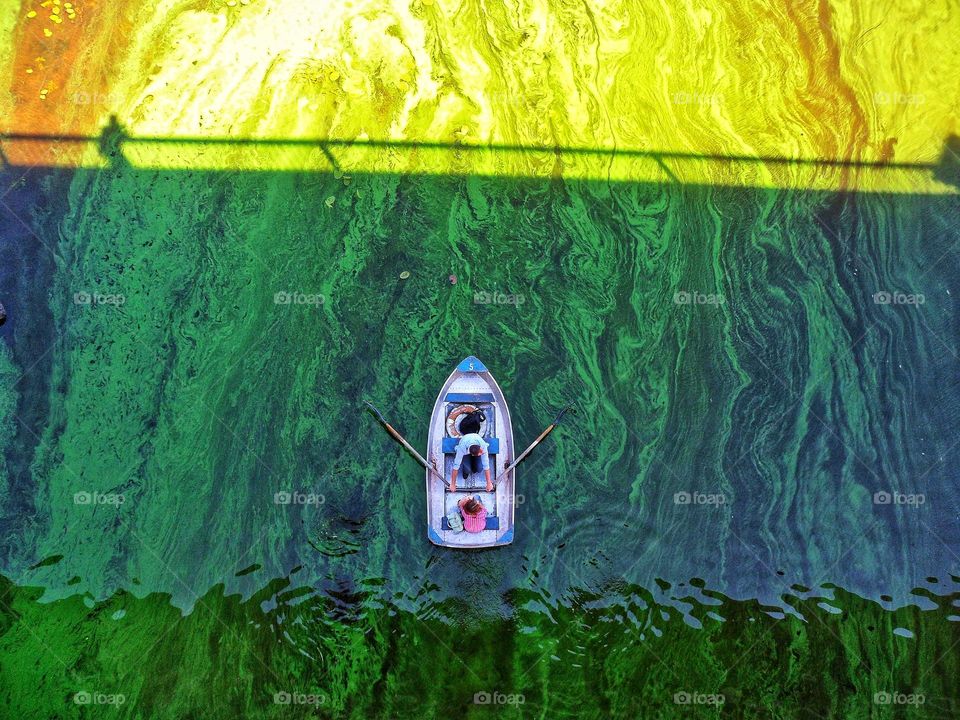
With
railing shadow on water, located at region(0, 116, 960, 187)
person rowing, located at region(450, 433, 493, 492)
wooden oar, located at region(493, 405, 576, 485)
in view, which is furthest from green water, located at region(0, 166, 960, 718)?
person rowing, located at region(450, 433, 493, 492)

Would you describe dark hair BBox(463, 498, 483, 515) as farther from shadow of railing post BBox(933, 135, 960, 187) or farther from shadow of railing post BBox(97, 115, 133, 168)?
shadow of railing post BBox(933, 135, 960, 187)

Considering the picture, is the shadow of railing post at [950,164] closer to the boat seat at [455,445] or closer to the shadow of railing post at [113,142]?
the boat seat at [455,445]

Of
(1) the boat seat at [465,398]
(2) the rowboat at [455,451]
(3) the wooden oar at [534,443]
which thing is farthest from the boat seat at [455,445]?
(1) the boat seat at [465,398]

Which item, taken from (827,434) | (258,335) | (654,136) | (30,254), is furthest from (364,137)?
(827,434)

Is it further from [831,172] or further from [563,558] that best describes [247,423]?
[831,172]

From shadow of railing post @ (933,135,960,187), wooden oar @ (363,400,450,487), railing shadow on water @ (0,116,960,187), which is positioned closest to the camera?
wooden oar @ (363,400,450,487)

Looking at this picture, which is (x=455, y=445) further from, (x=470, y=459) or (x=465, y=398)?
(x=465, y=398)

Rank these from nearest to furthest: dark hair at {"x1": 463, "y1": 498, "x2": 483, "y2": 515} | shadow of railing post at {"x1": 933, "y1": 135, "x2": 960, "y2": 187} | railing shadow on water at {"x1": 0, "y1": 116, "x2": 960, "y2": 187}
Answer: dark hair at {"x1": 463, "y1": 498, "x2": 483, "y2": 515} → railing shadow on water at {"x1": 0, "y1": 116, "x2": 960, "y2": 187} → shadow of railing post at {"x1": 933, "y1": 135, "x2": 960, "y2": 187}

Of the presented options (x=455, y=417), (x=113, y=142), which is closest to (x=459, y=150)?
(x=455, y=417)
